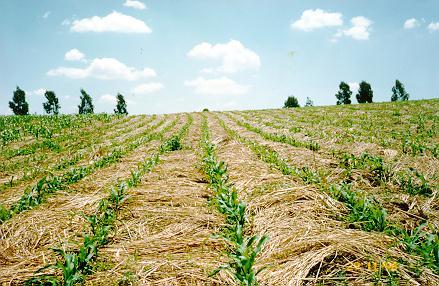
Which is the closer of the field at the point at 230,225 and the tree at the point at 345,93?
the field at the point at 230,225

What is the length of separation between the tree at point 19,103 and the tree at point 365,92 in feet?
200

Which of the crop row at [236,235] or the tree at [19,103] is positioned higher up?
the tree at [19,103]

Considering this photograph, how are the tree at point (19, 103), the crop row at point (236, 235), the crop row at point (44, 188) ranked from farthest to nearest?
the tree at point (19, 103) < the crop row at point (44, 188) < the crop row at point (236, 235)

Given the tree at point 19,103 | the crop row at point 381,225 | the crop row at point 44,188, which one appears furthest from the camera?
the tree at point 19,103

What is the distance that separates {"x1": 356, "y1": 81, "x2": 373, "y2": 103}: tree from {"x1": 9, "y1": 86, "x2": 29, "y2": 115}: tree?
60982 mm

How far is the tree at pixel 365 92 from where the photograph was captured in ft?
183

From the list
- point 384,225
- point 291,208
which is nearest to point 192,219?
point 291,208

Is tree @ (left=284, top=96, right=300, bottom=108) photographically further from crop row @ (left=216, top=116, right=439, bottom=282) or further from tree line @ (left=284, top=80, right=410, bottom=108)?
crop row @ (left=216, top=116, right=439, bottom=282)

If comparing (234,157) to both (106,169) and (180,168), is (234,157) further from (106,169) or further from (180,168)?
(106,169)

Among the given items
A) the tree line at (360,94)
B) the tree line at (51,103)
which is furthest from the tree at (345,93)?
the tree line at (51,103)

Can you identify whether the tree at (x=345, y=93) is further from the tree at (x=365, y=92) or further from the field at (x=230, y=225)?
the field at (x=230, y=225)

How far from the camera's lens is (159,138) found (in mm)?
12844

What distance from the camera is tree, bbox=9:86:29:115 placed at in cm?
5546

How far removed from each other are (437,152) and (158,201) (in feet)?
21.3
